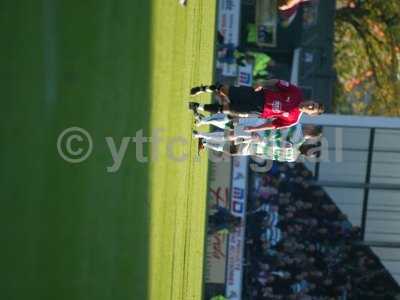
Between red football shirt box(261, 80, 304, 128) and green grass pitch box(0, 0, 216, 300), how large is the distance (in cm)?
174

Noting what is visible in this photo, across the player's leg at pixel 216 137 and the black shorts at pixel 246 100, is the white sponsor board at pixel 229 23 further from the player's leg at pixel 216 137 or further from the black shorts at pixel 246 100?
the black shorts at pixel 246 100

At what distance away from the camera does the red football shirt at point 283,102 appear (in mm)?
11477

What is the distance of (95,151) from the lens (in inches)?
398

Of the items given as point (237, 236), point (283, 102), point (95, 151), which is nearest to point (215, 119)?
point (283, 102)

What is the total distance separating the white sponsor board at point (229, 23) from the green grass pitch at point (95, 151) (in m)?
4.31

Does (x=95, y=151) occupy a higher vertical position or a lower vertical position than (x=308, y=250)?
higher

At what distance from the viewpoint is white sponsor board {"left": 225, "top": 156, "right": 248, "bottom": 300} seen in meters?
17.8

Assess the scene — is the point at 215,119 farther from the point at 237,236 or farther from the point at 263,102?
the point at 237,236

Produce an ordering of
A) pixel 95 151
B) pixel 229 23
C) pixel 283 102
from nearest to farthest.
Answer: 1. pixel 95 151
2. pixel 283 102
3. pixel 229 23

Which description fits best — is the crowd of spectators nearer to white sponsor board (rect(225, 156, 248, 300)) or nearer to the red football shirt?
white sponsor board (rect(225, 156, 248, 300))

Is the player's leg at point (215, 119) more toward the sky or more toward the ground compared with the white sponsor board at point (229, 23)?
more toward the ground

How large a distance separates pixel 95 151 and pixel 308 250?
10.4m

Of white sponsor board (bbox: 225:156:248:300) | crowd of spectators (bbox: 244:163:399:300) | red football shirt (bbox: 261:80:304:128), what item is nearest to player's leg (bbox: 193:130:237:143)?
red football shirt (bbox: 261:80:304:128)

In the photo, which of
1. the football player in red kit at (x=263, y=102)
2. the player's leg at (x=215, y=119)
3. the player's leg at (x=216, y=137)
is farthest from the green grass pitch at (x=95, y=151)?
the football player in red kit at (x=263, y=102)
